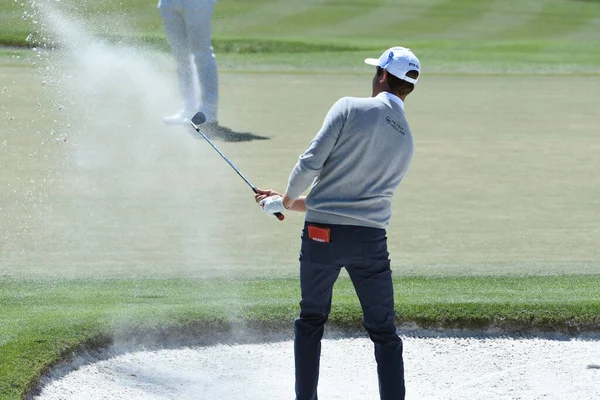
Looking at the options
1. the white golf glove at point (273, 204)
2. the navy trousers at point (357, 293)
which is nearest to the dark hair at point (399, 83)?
the navy trousers at point (357, 293)

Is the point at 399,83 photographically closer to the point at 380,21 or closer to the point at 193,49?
the point at 193,49

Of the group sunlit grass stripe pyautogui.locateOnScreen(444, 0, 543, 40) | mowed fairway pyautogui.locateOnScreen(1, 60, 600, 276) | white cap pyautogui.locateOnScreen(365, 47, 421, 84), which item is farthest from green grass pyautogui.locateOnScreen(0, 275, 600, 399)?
sunlit grass stripe pyautogui.locateOnScreen(444, 0, 543, 40)

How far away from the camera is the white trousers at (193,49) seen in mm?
11273

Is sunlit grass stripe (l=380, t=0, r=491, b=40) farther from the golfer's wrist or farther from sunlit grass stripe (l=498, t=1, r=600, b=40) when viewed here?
the golfer's wrist

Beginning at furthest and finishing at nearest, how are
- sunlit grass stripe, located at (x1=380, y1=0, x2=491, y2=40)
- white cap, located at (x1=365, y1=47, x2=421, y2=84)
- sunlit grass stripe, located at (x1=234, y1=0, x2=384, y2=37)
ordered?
sunlit grass stripe, located at (x1=380, y1=0, x2=491, y2=40), sunlit grass stripe, located at (x1=234, y1=0, x2=384, y2=37), white cap, located at (x1=365, y1=47, x2=421, y2=84)

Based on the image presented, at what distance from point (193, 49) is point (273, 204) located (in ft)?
23.7

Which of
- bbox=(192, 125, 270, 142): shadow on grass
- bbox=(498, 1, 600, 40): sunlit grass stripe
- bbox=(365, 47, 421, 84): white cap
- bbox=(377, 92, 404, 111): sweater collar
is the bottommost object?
bbox=(498, 1, 600, 40): sunlit grass stripe

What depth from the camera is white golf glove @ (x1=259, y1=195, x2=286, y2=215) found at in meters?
4.83

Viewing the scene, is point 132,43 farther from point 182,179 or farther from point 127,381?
point 127,381

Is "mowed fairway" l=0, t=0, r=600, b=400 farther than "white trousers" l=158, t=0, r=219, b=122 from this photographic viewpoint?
No

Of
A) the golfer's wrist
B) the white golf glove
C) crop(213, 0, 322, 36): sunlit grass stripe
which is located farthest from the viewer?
crop(213, 0, 322, 36): sunlit grass stripe

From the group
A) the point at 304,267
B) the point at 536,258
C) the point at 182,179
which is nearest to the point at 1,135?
the point at 182,179

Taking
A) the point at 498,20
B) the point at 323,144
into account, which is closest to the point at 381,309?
the point at 323,144

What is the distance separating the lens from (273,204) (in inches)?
190
